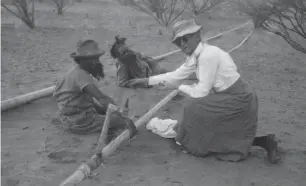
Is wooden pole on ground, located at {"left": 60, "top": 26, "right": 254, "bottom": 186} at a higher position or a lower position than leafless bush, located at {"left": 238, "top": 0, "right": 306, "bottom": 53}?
lower

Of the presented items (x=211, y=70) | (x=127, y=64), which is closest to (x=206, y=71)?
(x=211, y=70)

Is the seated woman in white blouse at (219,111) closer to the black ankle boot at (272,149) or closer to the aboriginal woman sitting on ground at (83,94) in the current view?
the black ankle boot at (272,149)

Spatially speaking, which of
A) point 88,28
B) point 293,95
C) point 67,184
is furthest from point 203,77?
point 88,28

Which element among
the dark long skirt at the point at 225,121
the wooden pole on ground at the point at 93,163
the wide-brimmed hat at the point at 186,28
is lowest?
the wooden pole on ground at the point at 93,163

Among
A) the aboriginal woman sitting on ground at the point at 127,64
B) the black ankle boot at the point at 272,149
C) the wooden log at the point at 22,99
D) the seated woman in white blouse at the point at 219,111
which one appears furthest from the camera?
the aboriginal woman sitting on ground at the point at 127,64

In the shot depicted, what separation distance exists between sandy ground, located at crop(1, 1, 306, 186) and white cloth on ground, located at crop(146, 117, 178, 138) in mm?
94

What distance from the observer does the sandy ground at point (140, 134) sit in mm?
3430

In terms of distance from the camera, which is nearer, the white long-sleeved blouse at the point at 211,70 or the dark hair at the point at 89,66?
the white long-sleeved blouse at the point at 211,70

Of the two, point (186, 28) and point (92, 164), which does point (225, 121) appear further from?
point (92, 164)

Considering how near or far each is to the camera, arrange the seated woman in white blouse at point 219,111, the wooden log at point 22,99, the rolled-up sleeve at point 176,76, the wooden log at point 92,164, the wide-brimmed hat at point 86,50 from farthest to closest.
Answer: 1. the wooden log at point 22,99
2. the rolled-up sleeve at point 176,76
3. the wide-brimmed hat at point 86,50
4. the seated woman in white blouse at point 219,111
5. the wooden log at point 92,164

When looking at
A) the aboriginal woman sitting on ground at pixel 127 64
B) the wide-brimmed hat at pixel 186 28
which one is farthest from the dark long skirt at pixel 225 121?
the aboriginal woman sitting on ground at pixel 127 64

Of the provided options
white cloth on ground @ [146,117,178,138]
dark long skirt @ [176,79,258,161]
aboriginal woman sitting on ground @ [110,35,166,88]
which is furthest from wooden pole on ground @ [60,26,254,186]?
aboriginal woman sitting on ground @ [110,35,166,88]

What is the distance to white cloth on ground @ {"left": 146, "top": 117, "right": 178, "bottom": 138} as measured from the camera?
422 cm

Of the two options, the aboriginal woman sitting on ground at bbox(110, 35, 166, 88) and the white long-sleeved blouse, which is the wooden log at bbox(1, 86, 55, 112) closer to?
the aboriginal woman sitting on ground at bbox(110, 35, 166, 88)
